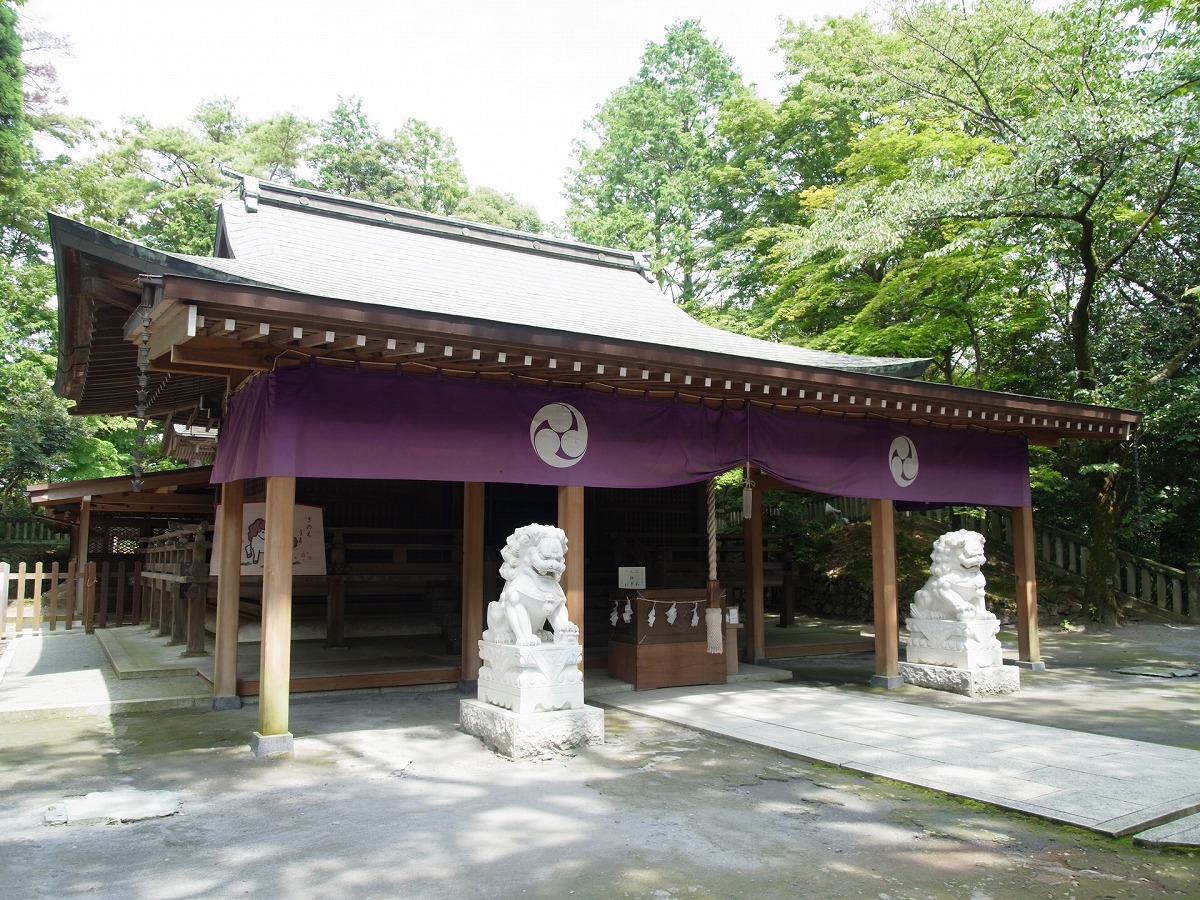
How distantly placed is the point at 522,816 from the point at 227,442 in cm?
455

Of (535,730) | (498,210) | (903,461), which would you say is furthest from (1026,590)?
(498,210)

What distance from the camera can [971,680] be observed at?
27.9 ft

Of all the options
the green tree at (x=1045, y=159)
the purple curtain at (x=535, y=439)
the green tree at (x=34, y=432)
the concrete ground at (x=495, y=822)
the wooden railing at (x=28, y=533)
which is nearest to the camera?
the concrete ground at (x=495, y=822)

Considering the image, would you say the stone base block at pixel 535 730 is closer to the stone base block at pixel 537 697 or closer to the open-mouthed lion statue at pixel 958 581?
the stone base block at pixel 537 697

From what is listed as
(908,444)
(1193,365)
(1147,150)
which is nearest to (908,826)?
(908,444)

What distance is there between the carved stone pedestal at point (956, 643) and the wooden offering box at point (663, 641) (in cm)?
226

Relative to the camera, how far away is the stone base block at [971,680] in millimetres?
8531

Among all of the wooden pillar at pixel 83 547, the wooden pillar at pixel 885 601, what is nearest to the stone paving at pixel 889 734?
the wooden pillar at pixel 885 601

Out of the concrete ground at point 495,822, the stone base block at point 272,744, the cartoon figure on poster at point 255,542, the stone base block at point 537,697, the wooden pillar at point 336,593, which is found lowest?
the concrete ground at point 495,822

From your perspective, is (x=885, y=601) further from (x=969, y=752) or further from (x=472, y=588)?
(x=472, y=588)

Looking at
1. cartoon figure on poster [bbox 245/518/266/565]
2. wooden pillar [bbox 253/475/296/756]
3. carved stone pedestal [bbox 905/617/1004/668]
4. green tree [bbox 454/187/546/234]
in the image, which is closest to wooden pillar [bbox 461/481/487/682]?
cartoon figure on poster [bbox 245/518/266/565]

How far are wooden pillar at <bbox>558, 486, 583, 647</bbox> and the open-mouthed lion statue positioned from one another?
4.26m

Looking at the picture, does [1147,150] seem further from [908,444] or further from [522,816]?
[522,816]

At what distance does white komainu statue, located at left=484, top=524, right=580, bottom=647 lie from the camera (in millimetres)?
6254
